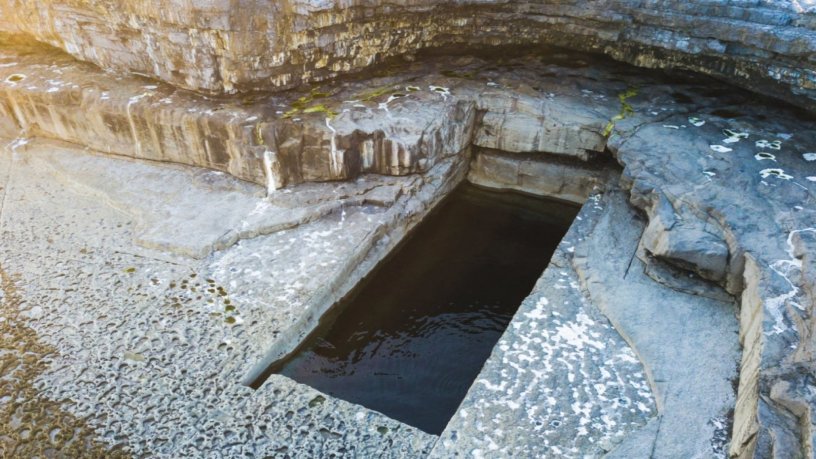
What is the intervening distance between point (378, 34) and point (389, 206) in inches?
94.7

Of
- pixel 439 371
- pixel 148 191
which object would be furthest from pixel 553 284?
pixel 148 191

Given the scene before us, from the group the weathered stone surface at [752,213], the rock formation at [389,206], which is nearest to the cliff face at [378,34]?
the rock formation at [389,206]

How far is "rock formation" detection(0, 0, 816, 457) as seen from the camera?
396 centimetres

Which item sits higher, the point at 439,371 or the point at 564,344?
the point at 564,344

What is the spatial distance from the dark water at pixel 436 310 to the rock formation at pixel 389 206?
300 millimetres

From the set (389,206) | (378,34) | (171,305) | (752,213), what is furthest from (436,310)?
(378,34)

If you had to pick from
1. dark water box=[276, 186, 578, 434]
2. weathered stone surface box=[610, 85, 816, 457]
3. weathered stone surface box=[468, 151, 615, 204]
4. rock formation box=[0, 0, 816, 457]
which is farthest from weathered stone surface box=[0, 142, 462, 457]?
weathered stone surface box=[610, 85, 816, 457]

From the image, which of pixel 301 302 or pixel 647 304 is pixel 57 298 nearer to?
pixel 301 302

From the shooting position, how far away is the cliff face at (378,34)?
6004 millimetres

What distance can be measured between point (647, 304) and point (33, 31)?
29.2 ft

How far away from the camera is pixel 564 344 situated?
14.6ft

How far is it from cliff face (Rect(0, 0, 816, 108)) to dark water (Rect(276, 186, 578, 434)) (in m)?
2.34

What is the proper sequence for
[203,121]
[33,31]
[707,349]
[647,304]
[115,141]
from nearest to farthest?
1. [707,349]
2. [647,304]
3. [203,121]
4. [115,141]
5. [33,31]

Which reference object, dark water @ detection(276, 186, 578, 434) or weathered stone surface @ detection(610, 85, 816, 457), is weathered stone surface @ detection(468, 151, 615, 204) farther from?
weathered stone surface @ detection(610, 85, 816, 457)
